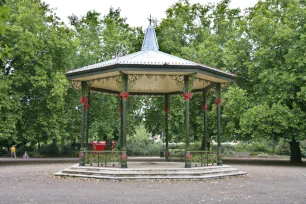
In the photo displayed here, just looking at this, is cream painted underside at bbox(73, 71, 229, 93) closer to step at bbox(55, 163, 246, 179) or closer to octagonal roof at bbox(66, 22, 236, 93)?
octagonal roof at bbox(66, 22, 236, 93)

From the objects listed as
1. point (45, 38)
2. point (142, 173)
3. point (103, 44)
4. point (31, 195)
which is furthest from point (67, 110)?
point (31, 195)

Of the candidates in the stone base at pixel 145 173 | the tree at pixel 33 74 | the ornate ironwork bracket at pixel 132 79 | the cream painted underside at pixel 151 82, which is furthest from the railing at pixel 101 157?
the tree at pixel 33 74

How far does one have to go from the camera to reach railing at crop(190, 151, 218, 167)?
1738 centimetres

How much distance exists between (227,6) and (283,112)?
21.4 meters

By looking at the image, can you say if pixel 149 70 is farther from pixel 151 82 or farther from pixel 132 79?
pixel 151 82

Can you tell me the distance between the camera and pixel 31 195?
1045 cm

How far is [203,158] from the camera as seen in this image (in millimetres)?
17641

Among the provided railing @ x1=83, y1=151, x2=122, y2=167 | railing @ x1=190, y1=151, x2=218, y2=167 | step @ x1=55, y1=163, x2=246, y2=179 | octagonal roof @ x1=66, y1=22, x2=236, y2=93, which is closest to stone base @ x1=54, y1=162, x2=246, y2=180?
step @ x1=55, y1=163, x2=246, y2=179

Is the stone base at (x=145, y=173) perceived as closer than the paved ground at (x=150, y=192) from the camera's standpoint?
No

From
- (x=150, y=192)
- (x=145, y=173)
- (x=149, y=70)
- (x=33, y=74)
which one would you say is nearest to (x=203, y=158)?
(x=145, y=173)

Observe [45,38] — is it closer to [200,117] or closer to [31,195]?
[200,117]

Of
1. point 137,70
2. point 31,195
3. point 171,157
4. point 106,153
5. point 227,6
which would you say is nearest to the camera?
point 31,195

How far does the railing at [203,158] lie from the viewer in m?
17.4

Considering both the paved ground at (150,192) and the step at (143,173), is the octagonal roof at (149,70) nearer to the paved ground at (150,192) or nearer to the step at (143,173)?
the step at (143,173)
